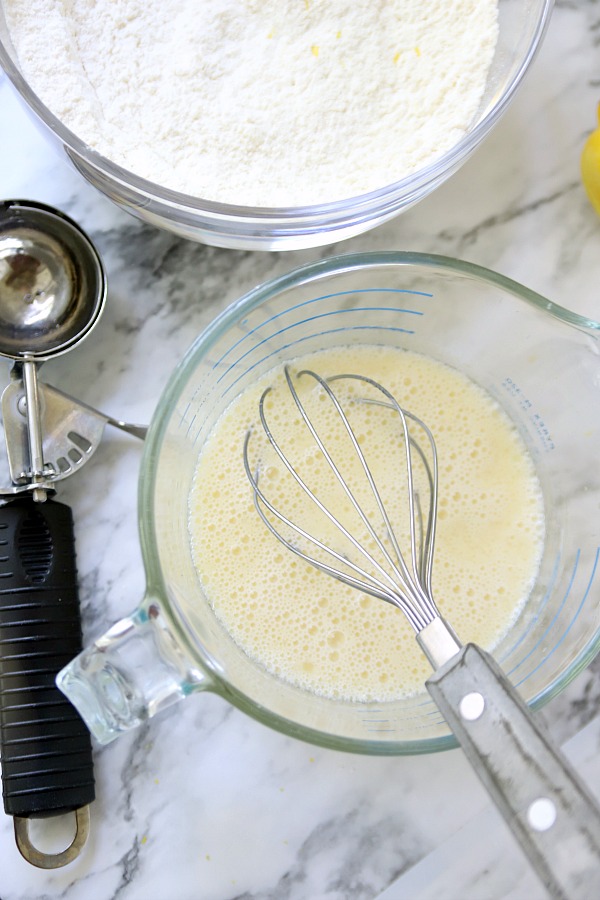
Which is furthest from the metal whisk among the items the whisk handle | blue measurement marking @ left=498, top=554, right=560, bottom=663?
blue measurement marking @ left=498, top=554, right=560, bottom=663

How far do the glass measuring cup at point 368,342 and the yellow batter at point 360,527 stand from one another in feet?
0.04

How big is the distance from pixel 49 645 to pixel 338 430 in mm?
327

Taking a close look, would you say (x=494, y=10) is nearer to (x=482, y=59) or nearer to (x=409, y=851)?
(x=482, y=59)

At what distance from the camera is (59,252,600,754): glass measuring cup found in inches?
24.3

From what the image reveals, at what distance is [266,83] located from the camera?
781 millimetres

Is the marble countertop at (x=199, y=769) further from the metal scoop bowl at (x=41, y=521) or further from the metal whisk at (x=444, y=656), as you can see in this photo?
the metal whisk at (x=444, y=656)

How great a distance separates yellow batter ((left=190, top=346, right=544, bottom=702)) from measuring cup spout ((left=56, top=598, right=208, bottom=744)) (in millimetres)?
143

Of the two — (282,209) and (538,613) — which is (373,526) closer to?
(538,613)

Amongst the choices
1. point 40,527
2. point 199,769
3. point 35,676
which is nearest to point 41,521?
point 40,527

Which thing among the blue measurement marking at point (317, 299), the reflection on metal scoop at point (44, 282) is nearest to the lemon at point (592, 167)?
the blue measurement marking at point (317, 299)

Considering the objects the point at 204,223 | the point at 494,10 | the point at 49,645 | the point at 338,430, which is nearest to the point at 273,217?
the point at 204,223

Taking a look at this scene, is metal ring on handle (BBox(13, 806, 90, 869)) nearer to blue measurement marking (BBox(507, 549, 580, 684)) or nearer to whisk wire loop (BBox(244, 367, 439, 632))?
whisk wire loop (BBox(244, 367, 439, 632))

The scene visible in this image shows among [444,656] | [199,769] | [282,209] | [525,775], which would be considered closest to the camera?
[525,775]

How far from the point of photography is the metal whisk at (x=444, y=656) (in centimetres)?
50
